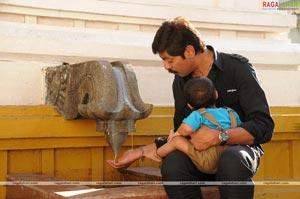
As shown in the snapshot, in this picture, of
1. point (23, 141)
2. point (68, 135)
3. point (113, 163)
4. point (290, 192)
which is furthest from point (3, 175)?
point (290, 192)

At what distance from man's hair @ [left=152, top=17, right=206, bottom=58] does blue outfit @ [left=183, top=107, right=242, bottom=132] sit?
33 cm

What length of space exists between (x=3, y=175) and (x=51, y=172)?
0.93ft

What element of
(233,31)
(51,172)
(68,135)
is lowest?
(51,172)

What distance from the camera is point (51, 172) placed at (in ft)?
11.3

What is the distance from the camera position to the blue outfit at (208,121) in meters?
2.78

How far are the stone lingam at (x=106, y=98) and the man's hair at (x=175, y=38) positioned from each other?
1.21 ft

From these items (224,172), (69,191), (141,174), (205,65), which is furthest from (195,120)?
(141,174)

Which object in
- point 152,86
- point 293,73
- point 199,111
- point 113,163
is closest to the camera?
point 199,111

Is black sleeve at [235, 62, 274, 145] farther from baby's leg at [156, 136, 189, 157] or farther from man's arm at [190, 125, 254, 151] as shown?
baby's leg at [156, 136, 189, 157]

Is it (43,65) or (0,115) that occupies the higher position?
(43,65)

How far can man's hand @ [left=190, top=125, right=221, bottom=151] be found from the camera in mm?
2748

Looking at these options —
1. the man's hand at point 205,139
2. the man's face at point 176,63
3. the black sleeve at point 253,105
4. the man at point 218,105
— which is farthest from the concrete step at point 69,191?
the man's face at point 176,63

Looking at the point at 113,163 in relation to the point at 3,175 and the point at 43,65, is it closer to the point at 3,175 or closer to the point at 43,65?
the point at 3,175

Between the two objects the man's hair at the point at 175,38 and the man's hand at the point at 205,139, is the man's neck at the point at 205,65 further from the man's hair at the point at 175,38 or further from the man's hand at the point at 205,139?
the man's hand at the point at 205,139
